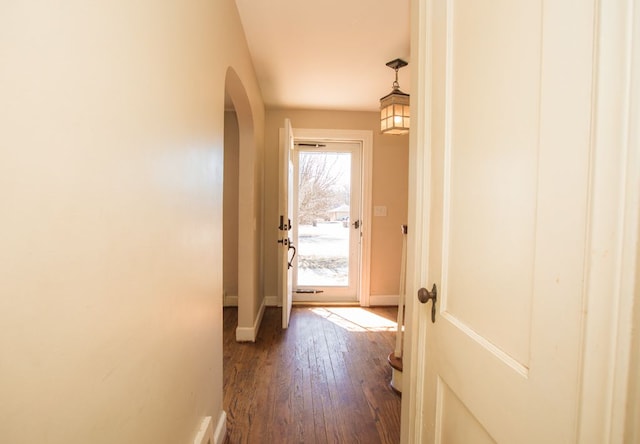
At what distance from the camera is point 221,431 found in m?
1.53

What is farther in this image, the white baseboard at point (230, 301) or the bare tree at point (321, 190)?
the bare tree at point (321, 190)

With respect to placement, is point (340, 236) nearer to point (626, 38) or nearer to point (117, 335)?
point (117, 335)

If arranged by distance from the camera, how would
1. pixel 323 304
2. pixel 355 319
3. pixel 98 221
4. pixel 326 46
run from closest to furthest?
pixel 98 221
pixel 326 46
pixel 355 319
pixel 323 304

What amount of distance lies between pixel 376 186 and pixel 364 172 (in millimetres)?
234

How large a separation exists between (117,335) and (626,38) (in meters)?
1.03

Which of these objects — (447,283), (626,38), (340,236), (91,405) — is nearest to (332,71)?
(340,236)

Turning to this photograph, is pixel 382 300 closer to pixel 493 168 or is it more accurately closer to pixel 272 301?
pixel 272 301

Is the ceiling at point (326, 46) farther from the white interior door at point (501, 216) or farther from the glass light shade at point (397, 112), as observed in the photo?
the white interior door at point (501, 216)

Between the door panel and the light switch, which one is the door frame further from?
the light switch

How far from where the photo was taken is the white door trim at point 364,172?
3.71m

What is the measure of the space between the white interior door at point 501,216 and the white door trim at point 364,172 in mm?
Result: 2748

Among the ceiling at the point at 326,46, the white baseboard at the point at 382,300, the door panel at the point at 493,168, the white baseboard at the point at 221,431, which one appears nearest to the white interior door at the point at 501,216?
the door panel at the point at 493,168

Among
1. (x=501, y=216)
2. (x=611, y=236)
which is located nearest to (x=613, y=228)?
(x=611, y=236)

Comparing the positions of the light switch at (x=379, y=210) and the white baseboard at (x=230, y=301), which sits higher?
the light switch at (x=379, y=210)
